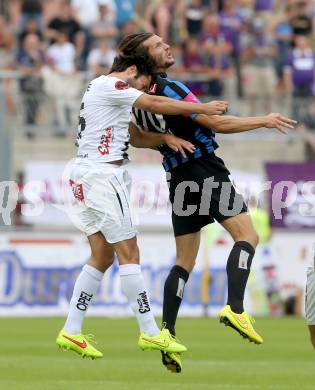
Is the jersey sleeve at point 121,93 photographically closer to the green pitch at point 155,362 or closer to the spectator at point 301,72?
the green pitch at point 155,362

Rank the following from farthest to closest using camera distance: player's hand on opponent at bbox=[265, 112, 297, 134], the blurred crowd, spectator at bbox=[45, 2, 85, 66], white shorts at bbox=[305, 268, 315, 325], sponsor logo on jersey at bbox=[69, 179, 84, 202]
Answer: spectator at bbox=[45, 2, 85, 66], the blurred crowd, sponsor logo on jersey at bbox=[69, 179, 84, 202], player's hand on opponent at bbox=[265, 112, 297, 134], white shorts at bbox=[305, 268, 315, 325]

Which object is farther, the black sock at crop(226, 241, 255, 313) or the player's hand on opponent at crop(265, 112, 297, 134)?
the black sock at crop(226, 241, 255, 313)

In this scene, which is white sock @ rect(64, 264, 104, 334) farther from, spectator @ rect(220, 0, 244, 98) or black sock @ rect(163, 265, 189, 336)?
spectator @ rect(220, 0, 244, 98)

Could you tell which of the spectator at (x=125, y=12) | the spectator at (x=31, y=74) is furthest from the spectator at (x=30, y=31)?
the spectator at (x=125, y=12)

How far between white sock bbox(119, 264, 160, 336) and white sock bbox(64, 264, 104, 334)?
0.89 ft

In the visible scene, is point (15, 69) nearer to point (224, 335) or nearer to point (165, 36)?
point (165, 36)

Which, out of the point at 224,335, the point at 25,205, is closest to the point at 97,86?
the point at 224,335

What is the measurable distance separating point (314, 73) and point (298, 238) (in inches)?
201

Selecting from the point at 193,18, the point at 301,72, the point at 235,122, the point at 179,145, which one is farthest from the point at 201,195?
the point at 193,18

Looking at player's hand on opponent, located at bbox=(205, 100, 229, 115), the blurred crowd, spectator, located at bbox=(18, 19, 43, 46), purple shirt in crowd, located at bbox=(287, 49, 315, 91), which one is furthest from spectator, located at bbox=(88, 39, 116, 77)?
player's hand on opponent, located at bbox=(205, 100, 229, 115)

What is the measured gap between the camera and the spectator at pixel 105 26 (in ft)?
78.7

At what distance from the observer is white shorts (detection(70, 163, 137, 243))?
10281 mm

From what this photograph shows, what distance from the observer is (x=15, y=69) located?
23469 millimetres

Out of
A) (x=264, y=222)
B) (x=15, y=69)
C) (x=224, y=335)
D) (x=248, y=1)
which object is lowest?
(x=224, y=335)
